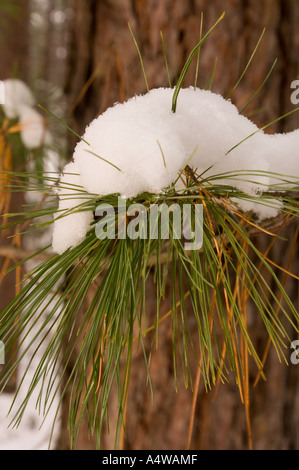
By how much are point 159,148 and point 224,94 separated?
1.82ft

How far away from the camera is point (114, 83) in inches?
36.8

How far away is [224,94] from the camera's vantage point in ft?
2.81

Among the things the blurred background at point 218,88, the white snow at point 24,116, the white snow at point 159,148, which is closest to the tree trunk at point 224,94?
the blurred background at point 218,88

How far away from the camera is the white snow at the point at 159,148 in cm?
37

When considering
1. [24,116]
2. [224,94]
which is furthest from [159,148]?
[24,116]

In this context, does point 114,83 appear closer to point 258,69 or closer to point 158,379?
point 258,69

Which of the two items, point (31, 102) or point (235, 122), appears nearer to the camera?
point (235, 122)

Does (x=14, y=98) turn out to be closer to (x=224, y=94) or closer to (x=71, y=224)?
(x=224, y=94)

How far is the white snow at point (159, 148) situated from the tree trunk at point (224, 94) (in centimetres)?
44

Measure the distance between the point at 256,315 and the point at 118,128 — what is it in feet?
1.94

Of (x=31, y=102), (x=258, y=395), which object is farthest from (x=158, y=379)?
(x=31, y=102)

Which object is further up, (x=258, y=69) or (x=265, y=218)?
(x=258, y=69)

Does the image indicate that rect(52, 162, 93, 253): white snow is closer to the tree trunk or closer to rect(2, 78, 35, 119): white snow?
the tree trunk

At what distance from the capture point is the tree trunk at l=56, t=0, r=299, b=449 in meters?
0.85
